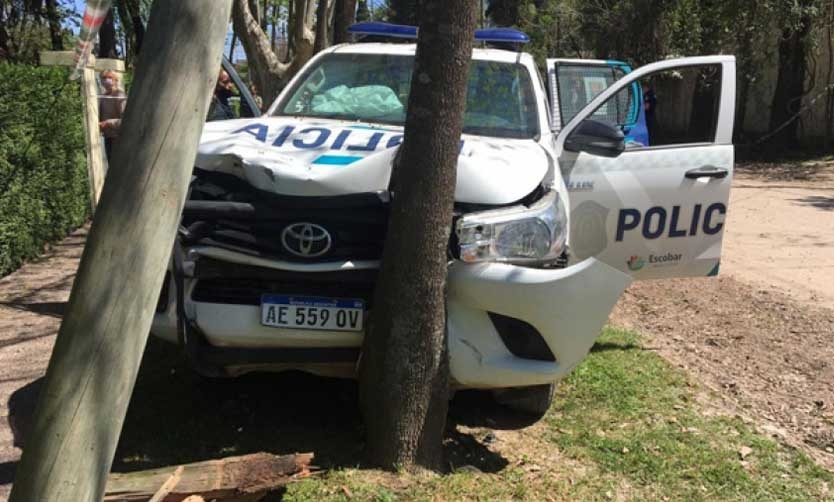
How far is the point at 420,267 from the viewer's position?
3.33 metres

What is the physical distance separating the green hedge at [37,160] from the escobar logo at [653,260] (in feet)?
15.9

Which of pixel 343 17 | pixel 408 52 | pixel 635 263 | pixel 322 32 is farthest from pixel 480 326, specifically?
pixel 322 32

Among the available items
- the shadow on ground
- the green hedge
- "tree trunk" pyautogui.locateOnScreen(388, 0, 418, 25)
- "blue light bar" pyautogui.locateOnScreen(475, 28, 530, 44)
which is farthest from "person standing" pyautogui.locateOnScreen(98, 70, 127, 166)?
"tree trunk" pyautogui.locateOnScreen(388, 0, 418, 25)

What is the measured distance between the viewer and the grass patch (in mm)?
3445

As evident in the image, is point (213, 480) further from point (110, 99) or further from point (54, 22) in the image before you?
point (54, 22)

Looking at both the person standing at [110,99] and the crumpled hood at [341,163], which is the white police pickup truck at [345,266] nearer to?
the crumpled hood at [341,163]

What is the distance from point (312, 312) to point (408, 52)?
2447mm

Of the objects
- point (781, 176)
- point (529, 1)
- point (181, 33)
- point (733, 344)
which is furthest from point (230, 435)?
point (529, 1)

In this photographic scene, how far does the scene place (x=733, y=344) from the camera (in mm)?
5867

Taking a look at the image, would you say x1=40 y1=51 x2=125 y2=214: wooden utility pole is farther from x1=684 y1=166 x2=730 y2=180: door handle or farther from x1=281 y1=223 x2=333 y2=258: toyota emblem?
x1=684 y1=166 x2=730 y2=180: door handle

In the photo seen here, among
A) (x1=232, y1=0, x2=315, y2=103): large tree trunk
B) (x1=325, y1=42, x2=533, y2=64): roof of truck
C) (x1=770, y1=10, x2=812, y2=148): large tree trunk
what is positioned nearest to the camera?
(x1=325, y1=42, x2=533, y2=64): roof of truck

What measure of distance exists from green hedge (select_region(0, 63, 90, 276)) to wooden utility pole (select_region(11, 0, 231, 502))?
5.20m

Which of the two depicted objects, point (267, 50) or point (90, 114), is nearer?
point (90, 114)

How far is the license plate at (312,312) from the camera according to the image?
3.60 metres
